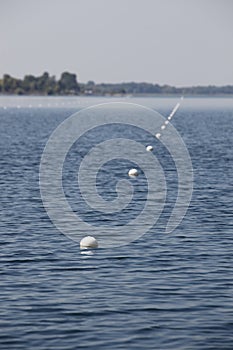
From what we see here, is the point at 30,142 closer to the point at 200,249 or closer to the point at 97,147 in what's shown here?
the point at 97,147

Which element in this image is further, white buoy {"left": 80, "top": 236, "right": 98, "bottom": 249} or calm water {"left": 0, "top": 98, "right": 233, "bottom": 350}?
white buoy {"left": 80, "top": 236, "right": 98, "bottom": 249}

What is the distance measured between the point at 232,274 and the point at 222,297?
10.2ft

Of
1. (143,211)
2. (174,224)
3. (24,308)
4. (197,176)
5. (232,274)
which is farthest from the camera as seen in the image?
(197,176)

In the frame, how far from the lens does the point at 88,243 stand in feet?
118

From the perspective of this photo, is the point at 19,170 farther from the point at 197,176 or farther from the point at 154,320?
the point at 154,320

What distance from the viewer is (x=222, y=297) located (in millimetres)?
28500

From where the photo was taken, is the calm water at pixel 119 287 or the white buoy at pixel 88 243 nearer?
the calm water at pixel 119 287

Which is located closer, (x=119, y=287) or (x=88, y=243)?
(x=119, y=287)

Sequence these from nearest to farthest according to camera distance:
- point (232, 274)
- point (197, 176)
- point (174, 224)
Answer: point (232, 274) → point (174, 224) → point (197, 176)

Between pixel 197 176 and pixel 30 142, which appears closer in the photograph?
pixel 197 176

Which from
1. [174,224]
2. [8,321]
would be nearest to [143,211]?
[174,224]

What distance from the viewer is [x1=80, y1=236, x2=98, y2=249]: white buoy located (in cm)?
3606

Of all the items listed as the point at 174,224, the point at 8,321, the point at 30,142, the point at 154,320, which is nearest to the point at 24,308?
the point at 8,321

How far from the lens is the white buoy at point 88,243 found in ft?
118
